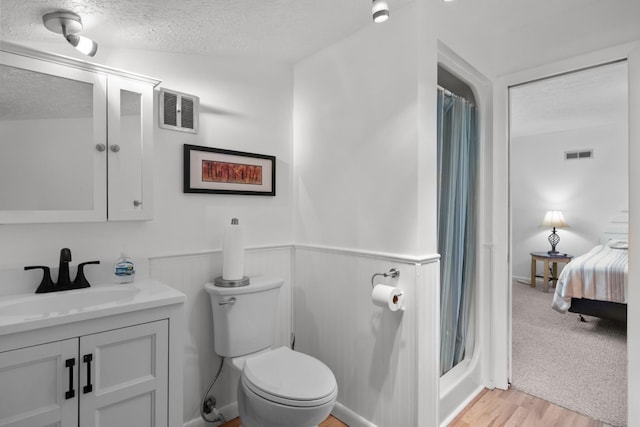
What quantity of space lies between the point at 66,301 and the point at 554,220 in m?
6.12

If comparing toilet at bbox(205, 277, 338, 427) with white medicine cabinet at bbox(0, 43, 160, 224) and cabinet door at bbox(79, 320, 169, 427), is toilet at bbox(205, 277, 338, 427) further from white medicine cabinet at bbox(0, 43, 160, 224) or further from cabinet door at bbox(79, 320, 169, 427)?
white medicine cabinet at bbox(0, 43, 160, 224)

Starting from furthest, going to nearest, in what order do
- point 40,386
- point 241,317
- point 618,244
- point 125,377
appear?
point 618,244, point 241,317, point 125,377, point 40,386

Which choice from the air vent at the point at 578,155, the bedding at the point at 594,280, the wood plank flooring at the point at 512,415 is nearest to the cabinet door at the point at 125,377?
the wood plank flooring at the point at 512,415

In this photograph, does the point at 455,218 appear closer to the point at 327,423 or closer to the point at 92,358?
the point at 327,423

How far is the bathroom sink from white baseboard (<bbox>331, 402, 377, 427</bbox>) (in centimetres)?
136

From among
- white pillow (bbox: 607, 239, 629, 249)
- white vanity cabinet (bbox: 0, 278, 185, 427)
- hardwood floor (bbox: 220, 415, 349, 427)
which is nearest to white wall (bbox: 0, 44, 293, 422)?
hardwood floor (bbox: 220, 415, 349, 427)

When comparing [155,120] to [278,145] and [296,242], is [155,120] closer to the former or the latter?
[278,145]

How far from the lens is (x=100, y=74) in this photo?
60.6 inches

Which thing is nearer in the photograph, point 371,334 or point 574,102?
point 371,334

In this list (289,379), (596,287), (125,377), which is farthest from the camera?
(596,287)

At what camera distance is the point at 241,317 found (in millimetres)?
1819

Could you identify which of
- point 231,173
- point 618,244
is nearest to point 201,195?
point 231,173

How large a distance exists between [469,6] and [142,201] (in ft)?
6.61

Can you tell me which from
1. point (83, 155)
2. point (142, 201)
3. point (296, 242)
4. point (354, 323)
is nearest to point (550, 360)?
point (354, 323)
